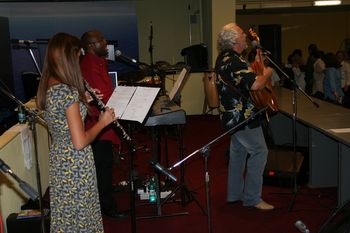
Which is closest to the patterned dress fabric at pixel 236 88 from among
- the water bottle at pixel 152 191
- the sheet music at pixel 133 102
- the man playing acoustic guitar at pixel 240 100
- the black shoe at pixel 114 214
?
the man playing acoustic guitar at pixel 240 100

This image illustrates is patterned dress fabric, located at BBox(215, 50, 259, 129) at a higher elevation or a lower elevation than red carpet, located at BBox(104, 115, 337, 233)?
higher

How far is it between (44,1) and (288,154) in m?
7.09

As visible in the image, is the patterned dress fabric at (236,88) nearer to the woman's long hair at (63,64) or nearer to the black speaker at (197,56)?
the woman's long hair at (63,64)

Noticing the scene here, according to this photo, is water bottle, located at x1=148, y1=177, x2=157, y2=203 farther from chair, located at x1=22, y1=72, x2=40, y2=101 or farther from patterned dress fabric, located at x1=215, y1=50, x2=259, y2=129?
chair, located at x1=22, y1=72, x2=40, y2=101

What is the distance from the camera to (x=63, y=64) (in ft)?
8.74

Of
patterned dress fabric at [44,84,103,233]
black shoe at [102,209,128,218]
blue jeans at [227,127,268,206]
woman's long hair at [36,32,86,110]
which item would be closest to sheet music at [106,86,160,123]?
patterned dress fabric at [44,84,103,233]

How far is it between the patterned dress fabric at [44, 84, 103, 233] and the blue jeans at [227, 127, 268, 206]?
1.74 metres

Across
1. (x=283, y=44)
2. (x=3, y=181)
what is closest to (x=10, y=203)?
(x=3, y=181)

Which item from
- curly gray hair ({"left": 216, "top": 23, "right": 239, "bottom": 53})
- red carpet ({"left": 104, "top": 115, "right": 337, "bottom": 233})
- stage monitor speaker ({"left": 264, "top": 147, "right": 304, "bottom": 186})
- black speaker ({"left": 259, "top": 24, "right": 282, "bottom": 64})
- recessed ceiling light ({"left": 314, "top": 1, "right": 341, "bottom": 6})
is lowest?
red carpet ({"left": 104, "top": 115, "right": 337, "bottom": 233})

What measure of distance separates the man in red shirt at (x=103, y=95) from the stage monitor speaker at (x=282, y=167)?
170 centimetres

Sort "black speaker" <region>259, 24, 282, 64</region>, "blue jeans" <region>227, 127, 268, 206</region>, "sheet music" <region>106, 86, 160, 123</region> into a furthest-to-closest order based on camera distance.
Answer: "black speaker" <region>259, 24, 282, 64</region> → "blue jeans" <region>227, 127, 268, 206</region> → "sheet music" <region>106, 86, 160, 123</region>

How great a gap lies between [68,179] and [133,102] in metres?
0.78

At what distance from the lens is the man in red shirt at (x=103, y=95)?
406 centimetres

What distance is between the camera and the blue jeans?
422cm
